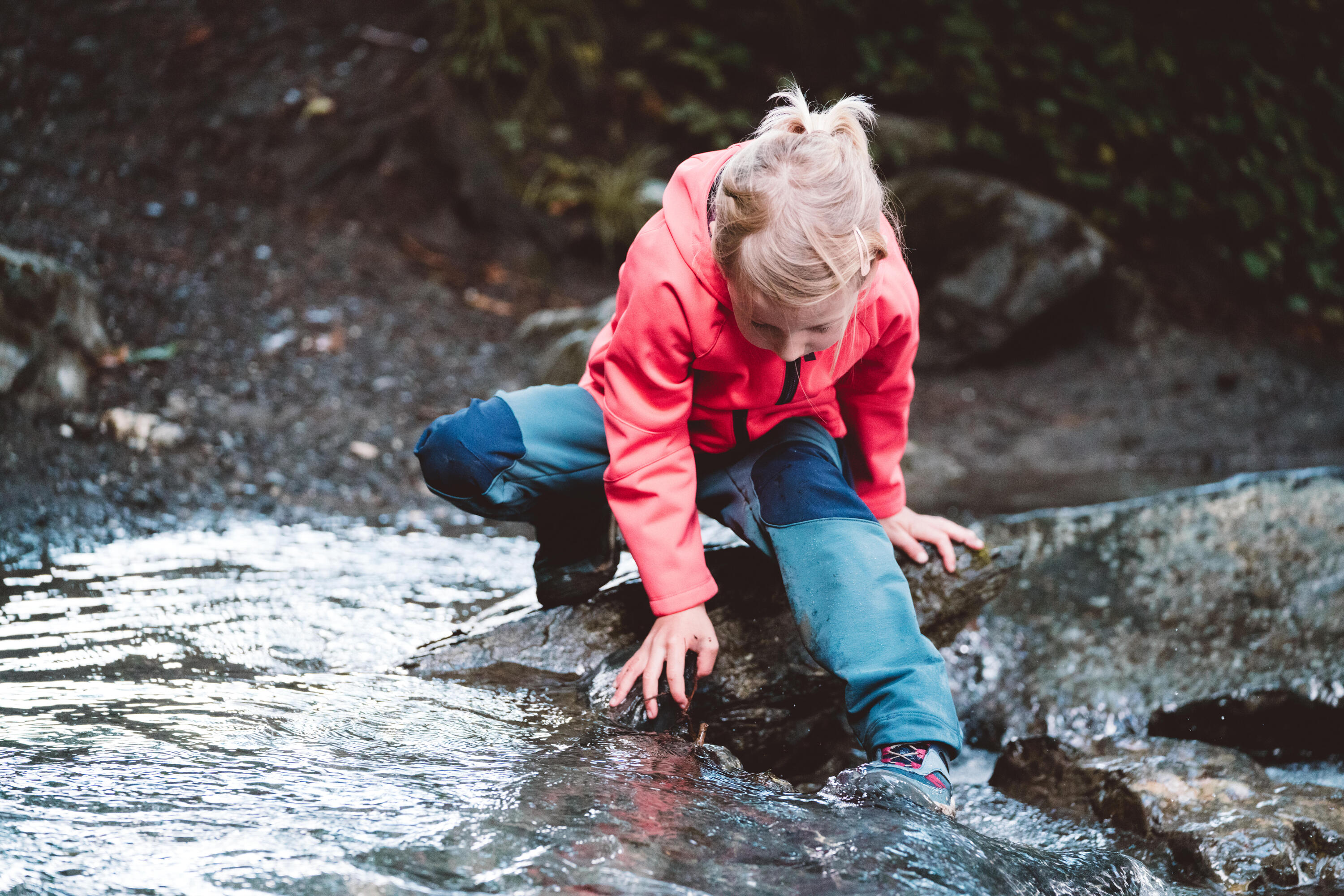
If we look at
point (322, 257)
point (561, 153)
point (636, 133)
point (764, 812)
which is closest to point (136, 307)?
point (322, 257)

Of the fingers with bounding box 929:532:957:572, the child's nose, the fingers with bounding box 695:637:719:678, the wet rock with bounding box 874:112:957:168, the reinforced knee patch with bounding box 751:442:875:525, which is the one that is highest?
the wet rock with bounding box 874:112:957:168

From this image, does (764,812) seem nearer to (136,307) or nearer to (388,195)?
(136,307)

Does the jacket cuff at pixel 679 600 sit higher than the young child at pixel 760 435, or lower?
lower

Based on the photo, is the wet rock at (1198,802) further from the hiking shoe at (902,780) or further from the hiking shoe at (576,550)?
the hiking shoe at (576,550)

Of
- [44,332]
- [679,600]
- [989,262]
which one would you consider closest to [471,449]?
[679,600]

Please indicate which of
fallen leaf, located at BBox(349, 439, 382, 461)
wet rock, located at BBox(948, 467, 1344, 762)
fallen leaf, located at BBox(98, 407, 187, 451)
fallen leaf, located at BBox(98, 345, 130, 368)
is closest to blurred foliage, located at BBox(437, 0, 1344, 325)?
fallen leaf, located at BBox(349, 439, 382, 461)

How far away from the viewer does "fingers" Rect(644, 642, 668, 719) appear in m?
1.78

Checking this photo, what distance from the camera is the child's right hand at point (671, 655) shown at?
5.85 ft

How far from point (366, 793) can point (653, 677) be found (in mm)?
578

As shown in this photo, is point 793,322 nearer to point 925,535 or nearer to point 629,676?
point 629,676

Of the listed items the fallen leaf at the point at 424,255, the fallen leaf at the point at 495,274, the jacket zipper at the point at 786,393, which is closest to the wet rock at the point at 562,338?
the fallen leaf at the point at 495,274

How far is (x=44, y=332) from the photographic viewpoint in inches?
139

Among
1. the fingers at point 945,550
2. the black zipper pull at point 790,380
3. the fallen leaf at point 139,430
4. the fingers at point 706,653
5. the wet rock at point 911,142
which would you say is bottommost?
the fallen leaf at point 139,430

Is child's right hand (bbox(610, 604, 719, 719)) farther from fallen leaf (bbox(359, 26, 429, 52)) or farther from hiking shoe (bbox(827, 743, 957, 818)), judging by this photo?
fallen leaf (bbox(359, 26, 429, 52))
